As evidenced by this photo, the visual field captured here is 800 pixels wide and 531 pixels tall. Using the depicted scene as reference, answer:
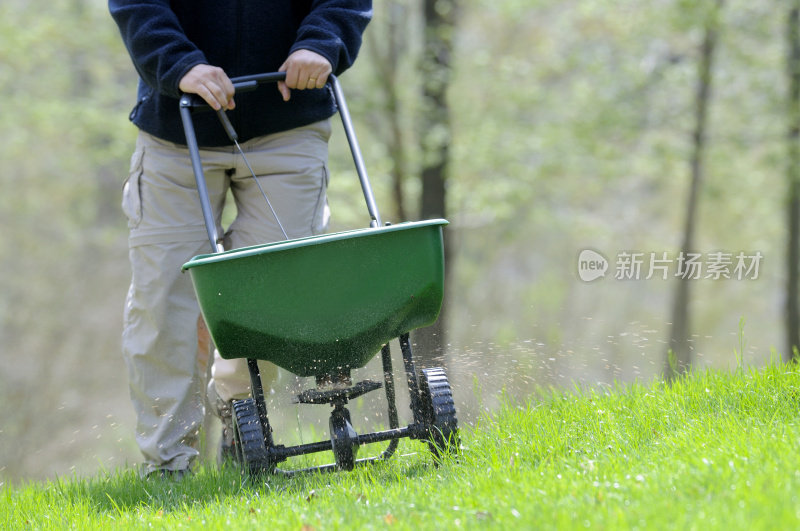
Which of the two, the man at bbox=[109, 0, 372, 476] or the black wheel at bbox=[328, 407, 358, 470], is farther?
the man at bbox=[109, 0, 372, 476]

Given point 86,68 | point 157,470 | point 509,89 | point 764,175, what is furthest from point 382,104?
point 764,175

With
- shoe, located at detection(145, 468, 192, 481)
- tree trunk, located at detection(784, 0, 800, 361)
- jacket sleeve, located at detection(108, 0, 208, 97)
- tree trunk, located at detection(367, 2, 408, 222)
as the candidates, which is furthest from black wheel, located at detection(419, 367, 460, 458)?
tree trunk, located at detection(784, 0, 800, 361)

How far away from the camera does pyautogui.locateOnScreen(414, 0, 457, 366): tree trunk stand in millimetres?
8984

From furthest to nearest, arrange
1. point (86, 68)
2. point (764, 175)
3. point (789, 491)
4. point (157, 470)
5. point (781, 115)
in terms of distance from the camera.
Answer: point (764, 175)
point (86, 68)
point (781, 115)
point (157, 470)
point (789, 491)

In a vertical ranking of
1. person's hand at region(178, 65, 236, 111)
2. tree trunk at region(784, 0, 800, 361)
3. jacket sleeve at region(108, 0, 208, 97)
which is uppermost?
jacket sleeve at region(108, 0, 208, 97)

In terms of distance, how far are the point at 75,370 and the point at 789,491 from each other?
565 inches

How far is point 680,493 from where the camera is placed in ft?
6.46

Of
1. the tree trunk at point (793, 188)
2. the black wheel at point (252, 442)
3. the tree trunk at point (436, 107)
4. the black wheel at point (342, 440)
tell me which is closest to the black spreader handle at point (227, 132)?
the black wheel at point (252, 442)

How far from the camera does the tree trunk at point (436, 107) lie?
8.98 m

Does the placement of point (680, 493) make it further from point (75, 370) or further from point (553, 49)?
point (75, 370)

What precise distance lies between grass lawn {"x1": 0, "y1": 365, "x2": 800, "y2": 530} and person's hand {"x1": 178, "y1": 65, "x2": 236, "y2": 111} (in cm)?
125

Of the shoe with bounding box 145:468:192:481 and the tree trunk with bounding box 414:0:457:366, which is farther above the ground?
the tree trunk with bounding box 414:0:457:366

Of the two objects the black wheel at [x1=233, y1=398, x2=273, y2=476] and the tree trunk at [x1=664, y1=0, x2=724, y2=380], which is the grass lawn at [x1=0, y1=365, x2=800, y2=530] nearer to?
the black wheel at [x1=233, y1=398, x2=273, y2=476]

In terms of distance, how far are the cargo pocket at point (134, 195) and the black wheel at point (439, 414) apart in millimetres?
1284
